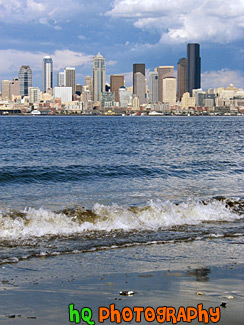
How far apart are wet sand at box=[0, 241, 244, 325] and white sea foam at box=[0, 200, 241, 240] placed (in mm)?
2845

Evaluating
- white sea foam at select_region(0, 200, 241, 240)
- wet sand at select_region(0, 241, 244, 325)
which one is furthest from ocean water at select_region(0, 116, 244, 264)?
wet sand at select_region(0, 241, 244, 325)

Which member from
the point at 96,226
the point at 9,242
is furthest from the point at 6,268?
the point at 96,226

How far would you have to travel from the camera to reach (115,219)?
14.7m

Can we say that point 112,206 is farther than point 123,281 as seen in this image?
Yes

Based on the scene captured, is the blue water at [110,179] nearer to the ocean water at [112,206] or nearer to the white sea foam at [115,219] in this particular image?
the ocean water at [112,206]

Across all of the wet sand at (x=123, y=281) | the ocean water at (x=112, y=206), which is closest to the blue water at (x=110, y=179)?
the ocean water at (x=112, y=206)

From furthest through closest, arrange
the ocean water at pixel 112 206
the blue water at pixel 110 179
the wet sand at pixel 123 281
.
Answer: the blue water at pixel 110 179
the ocean water at pixel 112 206
the wet sand at pixel 123 281

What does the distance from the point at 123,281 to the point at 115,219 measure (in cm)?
628

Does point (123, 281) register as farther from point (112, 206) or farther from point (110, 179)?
point (110, 179)

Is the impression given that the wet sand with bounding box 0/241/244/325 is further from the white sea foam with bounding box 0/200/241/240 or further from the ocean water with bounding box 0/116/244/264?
the white sea foam with bounding box 0/200/241/240

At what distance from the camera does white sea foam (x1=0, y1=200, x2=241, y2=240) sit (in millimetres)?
13258

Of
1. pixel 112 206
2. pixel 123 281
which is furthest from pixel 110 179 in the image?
pixel 123 281

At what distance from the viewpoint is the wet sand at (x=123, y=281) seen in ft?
22.7

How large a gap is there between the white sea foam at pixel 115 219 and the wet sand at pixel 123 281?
285 centimetres
